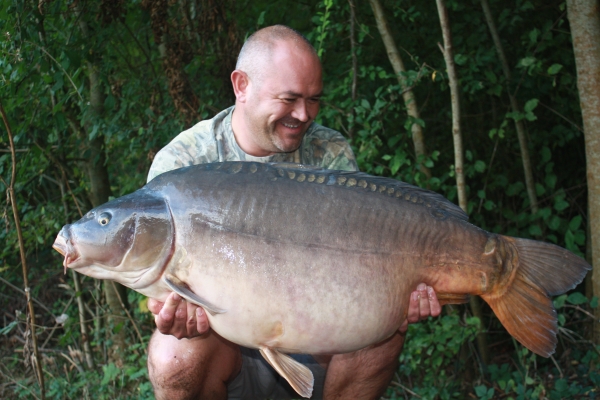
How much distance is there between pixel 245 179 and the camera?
1.92 metres

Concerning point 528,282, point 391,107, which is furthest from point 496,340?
point 528,282

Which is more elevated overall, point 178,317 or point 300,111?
point 300,111

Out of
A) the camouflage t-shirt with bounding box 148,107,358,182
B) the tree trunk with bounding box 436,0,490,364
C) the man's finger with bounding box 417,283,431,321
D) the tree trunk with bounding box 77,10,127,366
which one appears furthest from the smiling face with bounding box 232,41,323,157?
the tree trunk with bounding box 77,10,127,366

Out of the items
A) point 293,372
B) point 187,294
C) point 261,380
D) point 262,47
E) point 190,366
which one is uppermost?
point 262,47

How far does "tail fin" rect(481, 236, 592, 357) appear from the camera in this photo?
1958mm

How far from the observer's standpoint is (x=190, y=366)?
7.37 feet

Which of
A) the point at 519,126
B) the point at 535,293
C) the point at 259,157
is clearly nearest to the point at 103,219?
the point at 259,157

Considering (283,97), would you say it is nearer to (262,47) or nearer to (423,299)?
(262,47)

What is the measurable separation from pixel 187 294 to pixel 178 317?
0.68 ft

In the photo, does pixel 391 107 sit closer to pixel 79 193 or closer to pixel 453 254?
pixel 453 254

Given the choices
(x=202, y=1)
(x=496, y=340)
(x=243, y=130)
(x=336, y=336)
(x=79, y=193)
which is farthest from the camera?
(x=79, y=193)

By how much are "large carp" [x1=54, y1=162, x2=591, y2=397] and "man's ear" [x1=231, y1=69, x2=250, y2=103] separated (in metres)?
0.57

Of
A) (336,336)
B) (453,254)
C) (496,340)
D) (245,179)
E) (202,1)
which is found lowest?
(496,340)

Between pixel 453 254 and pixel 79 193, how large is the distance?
11.7 ft
